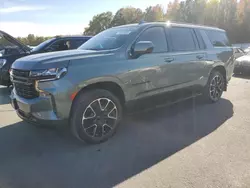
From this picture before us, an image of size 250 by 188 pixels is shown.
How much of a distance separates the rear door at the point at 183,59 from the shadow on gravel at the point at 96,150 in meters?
0.76

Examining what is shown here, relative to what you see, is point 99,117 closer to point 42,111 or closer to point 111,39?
point 42,111

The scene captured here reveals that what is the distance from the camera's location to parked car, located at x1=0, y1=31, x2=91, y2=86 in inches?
282

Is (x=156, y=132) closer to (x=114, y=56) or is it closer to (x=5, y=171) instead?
(x=114, y=56)

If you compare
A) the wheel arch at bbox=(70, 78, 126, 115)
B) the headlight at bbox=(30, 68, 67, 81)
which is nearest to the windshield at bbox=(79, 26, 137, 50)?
the wheel arch at bbox=(70, 78, 126, 115)

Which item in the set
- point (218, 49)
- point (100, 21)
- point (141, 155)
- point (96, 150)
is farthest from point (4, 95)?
point (100, 21)

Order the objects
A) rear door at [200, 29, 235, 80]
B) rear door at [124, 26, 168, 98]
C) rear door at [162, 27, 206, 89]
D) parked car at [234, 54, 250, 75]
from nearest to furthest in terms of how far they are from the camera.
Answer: rear door at [124, 26, 168, 98] → rear door at [162, 27, 206, 89] → rear door at [200, 29, 235, 80] → parked car at [234, 54, 250, 75]

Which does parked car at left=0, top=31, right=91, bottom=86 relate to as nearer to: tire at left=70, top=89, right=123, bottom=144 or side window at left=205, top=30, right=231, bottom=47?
side window at left=205, top=30, right=231, bottom=47

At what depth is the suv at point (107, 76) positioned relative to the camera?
3.42 meters

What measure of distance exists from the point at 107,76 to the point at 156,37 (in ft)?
4.63

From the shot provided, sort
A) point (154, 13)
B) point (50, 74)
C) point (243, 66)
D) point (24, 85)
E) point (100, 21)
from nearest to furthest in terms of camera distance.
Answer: point (50, 74) < point (24, 85) < point (243, 66) < point (154, 13) < point (100, 21)

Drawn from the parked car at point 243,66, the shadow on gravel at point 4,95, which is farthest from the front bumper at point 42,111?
the parked car at point 243,66

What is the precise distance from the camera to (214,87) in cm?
598

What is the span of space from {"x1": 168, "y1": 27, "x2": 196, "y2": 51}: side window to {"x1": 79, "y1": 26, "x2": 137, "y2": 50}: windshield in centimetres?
87

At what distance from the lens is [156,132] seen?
430 centimetres
